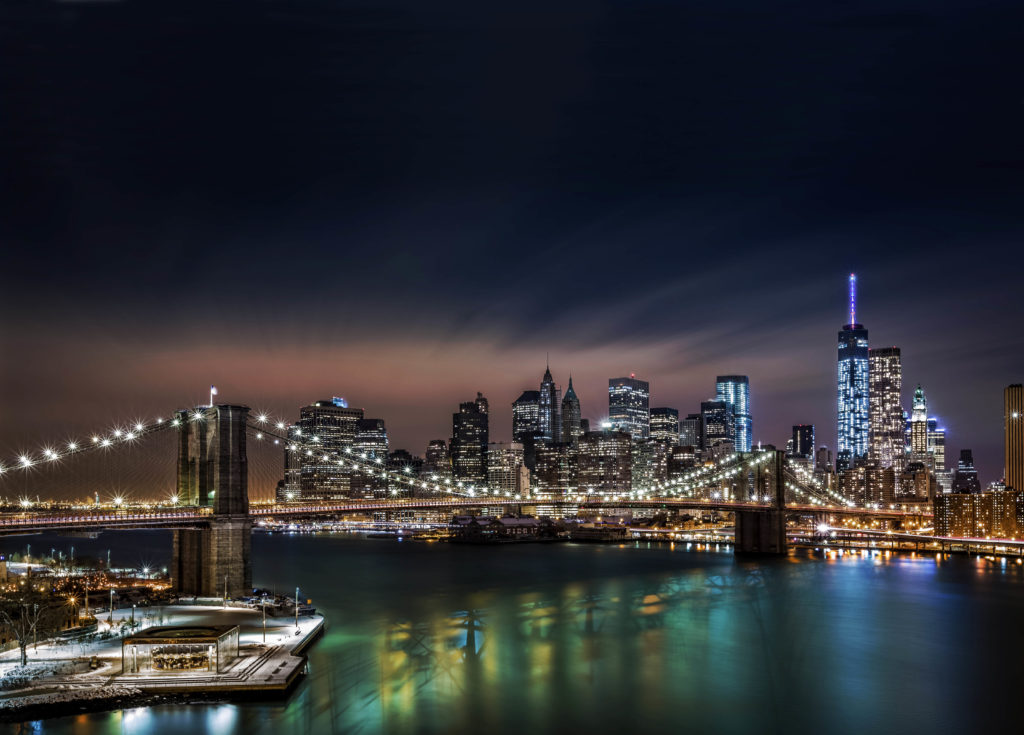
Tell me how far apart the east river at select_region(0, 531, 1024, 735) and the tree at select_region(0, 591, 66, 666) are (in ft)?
22.1

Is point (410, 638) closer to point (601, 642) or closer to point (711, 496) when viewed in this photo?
point (601, 642)

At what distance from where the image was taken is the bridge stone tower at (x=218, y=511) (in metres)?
40.5

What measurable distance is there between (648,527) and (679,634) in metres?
89.2

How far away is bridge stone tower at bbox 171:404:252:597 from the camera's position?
1594 inches

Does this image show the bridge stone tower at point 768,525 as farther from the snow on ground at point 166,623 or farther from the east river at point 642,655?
the snow on ground at point 166,623

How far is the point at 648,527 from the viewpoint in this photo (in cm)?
12888

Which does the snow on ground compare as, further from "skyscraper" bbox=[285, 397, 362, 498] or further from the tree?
"skyscraper" bbox=[285, 397, 362, 498]

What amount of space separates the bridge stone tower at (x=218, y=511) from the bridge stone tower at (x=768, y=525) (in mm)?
54593

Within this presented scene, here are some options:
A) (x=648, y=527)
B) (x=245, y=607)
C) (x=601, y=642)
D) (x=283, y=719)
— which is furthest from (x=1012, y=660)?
(x=648, y=527)

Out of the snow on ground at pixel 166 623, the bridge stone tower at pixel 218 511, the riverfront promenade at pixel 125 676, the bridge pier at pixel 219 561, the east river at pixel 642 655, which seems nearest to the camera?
the riverfront promenade at pixel 125 676

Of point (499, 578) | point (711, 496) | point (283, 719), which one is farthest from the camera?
point (711, 496)

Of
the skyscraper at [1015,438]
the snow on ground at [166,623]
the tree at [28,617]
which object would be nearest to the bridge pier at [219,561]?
the snow on ground at [166,623]

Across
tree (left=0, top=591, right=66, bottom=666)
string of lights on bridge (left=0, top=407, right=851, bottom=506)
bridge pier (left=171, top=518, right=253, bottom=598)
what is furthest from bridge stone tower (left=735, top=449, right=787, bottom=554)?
tree (left=0, top=591, right=66, bottom=666)

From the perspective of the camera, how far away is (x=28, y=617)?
31359mm
